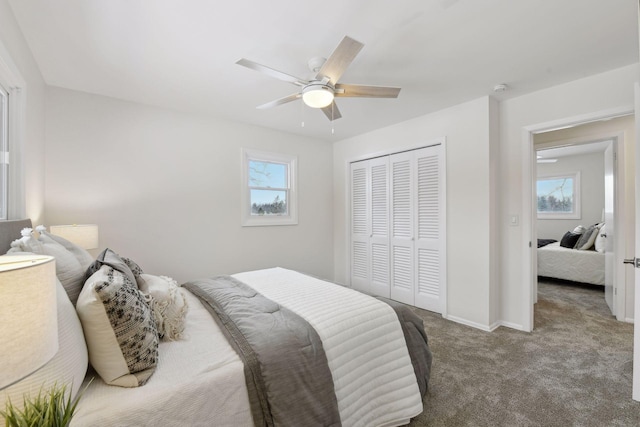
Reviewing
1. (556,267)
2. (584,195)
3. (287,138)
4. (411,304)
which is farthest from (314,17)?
(584,195)

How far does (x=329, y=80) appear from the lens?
6.62ft

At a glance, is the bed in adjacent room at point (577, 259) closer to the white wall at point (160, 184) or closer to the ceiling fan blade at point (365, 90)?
the white wall at point (160, 184)

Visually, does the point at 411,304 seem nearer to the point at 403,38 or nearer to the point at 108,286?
the point at 403,38

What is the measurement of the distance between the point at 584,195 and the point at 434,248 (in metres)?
5.09

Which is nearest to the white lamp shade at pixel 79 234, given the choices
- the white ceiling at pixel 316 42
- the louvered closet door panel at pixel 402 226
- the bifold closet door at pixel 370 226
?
the white ceiling at pixel 316 42

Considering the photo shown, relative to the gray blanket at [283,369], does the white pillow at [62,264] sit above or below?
above

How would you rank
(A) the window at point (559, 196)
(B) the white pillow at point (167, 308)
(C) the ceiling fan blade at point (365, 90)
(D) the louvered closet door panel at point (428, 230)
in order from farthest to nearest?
(A) the window at point (559, 196), (D) the louvered closet door panel at point (428, 230), (C) the ceiling fan blade at point (365, 90), (B) the white pillow at point (167, 308)

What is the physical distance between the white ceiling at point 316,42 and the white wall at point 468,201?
329mm

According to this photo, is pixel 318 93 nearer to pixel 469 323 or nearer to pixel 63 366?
pixel 63 366

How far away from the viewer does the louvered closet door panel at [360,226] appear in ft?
14.4

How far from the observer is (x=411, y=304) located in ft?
12.5

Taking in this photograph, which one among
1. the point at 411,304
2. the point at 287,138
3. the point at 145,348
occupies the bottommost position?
the point at 411,304

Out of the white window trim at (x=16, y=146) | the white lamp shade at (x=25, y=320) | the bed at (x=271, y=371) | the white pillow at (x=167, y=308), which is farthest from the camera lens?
the white window trim at (x=16, y=146)

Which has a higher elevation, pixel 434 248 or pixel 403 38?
pixel 403 38
